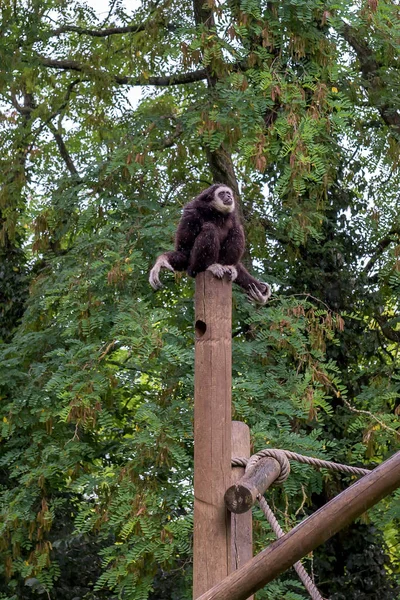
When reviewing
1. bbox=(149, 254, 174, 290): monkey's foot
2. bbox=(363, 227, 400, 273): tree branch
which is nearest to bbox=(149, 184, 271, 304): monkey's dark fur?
bbox=(149, 254, 174, 290): monkey's foot

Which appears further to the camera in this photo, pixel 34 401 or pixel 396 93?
pixel 396 93

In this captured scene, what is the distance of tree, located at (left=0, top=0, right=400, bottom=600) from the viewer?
715 cm

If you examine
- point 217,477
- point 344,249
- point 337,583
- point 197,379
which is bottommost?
point 217,477

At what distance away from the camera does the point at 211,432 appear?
12.3 feet

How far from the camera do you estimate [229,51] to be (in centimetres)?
820

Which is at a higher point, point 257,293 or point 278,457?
point 257,293

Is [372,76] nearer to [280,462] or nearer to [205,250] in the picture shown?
[205,250]

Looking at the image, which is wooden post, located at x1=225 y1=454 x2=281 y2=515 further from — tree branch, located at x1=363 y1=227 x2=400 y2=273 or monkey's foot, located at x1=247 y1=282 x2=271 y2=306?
tree branch, located at x1=363 y1=227 x2=400 y2=273

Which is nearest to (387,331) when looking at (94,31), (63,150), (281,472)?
(63,150)

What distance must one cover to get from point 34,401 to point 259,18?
3393 millimetres

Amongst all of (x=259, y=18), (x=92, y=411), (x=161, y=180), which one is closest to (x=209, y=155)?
(x=161, y=180)

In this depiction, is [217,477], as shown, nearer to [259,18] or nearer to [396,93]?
[259,18]

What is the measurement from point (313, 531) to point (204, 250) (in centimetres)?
179

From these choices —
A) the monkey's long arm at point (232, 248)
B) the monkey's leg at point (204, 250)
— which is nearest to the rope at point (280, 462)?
the monkey's leg at point (204, 250)
